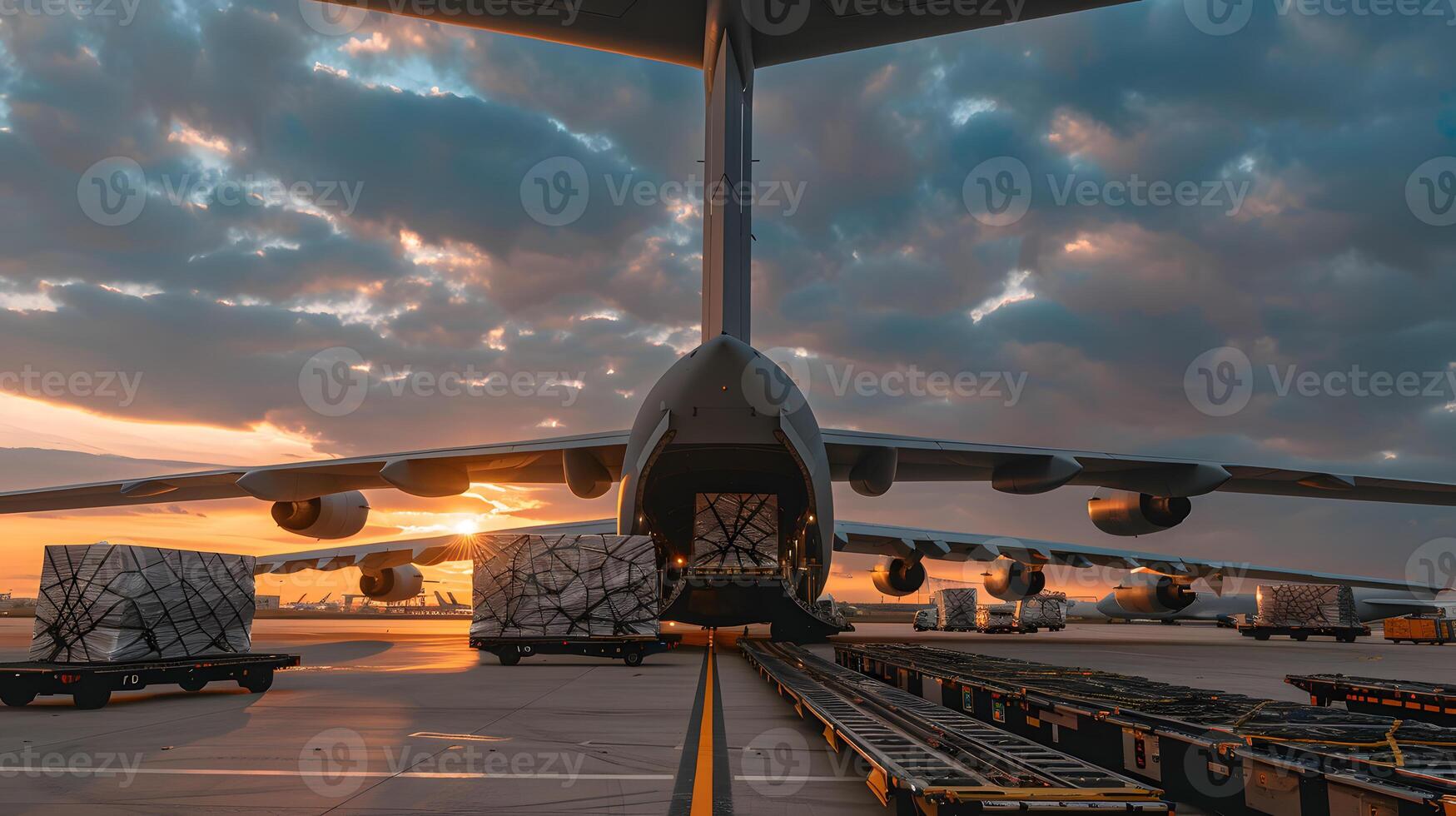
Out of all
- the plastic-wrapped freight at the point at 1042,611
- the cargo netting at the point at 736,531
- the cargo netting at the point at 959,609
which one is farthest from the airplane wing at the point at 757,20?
the plastic-wrapped freight at the point at 1042,611

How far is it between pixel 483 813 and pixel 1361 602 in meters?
51.8

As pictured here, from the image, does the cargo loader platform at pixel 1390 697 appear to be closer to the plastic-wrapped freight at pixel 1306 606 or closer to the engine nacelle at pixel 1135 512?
the engine nacelle at pixel 1135 512

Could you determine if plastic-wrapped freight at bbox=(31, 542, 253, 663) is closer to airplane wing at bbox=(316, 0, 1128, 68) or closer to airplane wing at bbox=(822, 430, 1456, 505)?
airplane wing at bbox=(316, 0, 1128, 68)

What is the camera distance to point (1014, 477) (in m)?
20.3

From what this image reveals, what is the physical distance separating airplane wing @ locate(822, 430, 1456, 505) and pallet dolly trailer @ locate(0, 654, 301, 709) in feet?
40.4

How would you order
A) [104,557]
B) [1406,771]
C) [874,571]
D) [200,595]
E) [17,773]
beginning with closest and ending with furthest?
[1406,771] < [17,773] < [104,557] < [200,595] < [874,571]

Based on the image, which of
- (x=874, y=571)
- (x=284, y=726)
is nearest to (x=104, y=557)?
(x=284, y=726)

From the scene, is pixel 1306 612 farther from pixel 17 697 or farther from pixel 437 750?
pixel 17 697

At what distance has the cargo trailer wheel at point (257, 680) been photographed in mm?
10656

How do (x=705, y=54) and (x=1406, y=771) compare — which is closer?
(x=1406, y=771)

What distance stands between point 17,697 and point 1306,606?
37.8 m

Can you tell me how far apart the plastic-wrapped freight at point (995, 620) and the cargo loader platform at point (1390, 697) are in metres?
36.2

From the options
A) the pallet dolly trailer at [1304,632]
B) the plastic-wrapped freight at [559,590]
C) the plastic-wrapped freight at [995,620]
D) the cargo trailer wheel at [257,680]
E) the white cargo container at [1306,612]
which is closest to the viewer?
the cargo trailer wheel at [257,680]

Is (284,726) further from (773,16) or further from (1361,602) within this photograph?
(1361,602)
